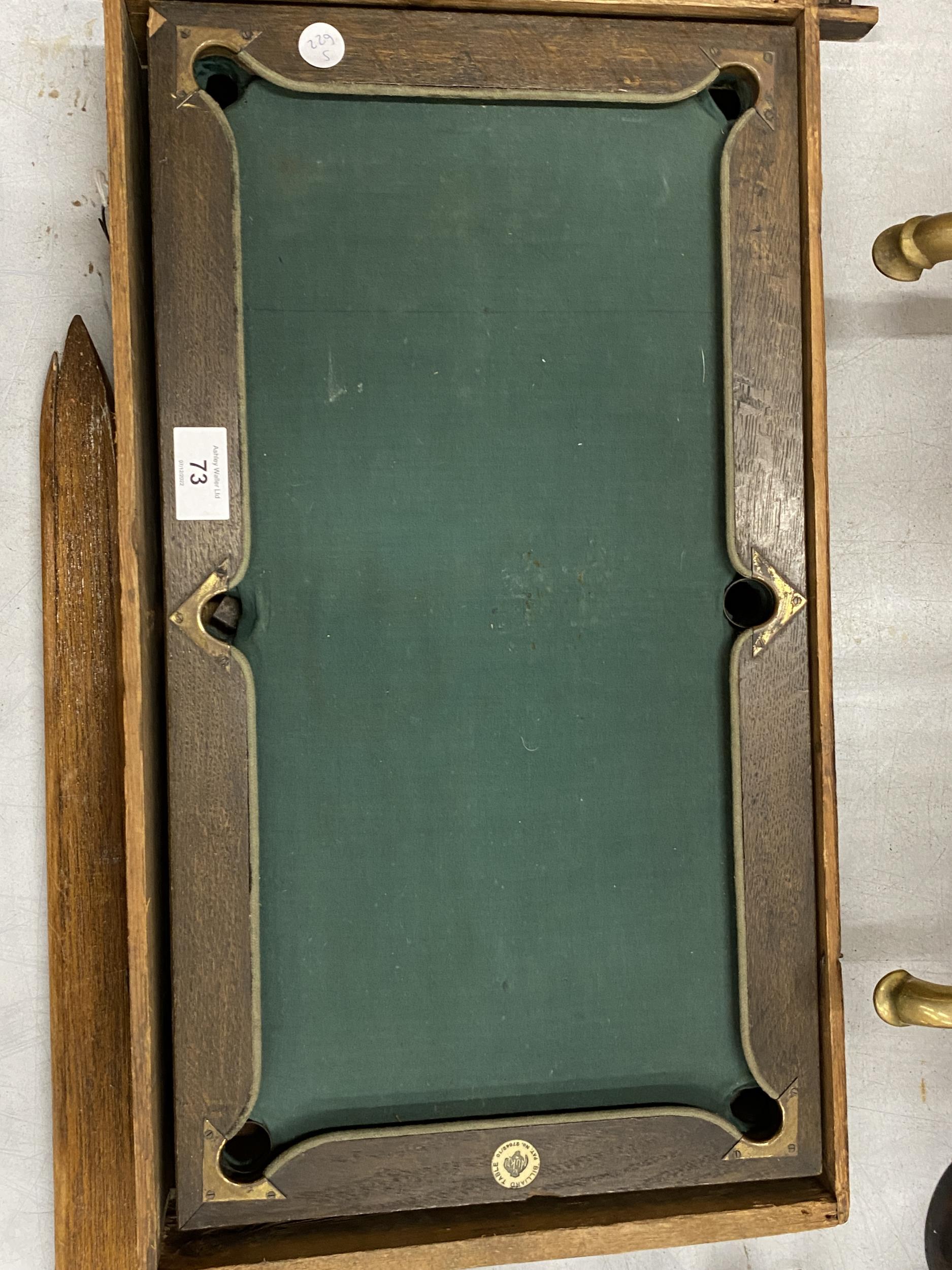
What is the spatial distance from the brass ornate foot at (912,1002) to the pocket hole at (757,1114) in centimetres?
15

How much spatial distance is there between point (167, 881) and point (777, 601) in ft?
2.22

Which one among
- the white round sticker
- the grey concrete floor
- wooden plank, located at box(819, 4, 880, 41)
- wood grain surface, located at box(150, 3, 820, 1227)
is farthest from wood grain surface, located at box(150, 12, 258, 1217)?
wooden plank, located at box(819, 4, 880, 41)

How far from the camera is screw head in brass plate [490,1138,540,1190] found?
0.98 metres

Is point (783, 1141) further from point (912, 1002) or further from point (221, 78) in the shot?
point (221, 78)

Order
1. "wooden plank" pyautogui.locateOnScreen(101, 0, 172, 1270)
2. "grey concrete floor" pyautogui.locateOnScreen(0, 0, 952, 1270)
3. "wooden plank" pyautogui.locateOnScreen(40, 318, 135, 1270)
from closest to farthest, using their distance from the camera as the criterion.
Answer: "wooden plank" pyautogui.locateOnScreen(101, 0, 172, 1270)
"wooden plank" pyautogui.locateOnScreen(40, 318, 135, 1270)
"grey concrete floor" pyautogui.locateOnScreen(0, 0, 952, 1270)

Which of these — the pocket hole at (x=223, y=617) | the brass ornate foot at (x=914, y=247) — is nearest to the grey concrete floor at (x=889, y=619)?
the brass ornate foot at (x=914, y=247)

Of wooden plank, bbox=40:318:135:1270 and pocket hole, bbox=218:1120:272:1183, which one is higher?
wooden plank, bbox=40:318:135:1270

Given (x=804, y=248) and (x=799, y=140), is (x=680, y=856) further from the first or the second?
(x=799, y=140)

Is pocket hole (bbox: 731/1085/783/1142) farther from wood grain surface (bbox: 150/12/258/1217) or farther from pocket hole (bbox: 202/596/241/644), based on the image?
pocket hole (bbox: 202/596/241/644)

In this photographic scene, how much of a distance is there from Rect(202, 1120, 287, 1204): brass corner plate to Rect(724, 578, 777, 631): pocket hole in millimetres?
710

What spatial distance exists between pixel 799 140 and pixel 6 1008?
1.27m

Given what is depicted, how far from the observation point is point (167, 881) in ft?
3.30

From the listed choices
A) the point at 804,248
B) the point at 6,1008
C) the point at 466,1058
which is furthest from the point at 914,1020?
the point at 6,1008

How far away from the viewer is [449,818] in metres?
0.99
